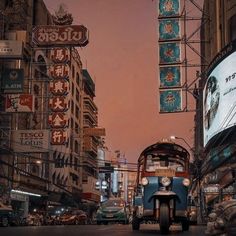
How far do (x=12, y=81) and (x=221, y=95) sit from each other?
17.7 m

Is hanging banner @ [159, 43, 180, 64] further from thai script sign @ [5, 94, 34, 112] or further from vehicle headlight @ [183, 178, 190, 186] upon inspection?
vehicle headlight @ [183, 178, 190, 186]

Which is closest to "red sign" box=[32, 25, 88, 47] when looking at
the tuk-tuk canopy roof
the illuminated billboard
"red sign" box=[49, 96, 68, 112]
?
"red sign" box=[49, 96, 68, 112]

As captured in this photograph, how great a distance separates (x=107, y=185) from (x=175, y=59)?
12253 cm

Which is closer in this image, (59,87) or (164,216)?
(164,216)

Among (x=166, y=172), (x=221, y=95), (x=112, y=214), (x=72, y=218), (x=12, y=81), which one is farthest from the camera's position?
(x=12, y=81)

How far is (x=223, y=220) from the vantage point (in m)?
8.67

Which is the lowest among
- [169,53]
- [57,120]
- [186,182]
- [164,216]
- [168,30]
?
[164,216]

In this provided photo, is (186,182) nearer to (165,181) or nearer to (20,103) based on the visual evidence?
(165,181)

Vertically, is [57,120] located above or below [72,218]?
above

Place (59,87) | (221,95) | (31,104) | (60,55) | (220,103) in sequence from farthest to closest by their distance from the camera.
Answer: (60,55) < (59,87) < (31,104) < (220,103) < (221,95)

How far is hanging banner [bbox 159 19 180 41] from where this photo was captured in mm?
42969

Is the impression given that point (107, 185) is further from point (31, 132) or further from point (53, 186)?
point (31, 132)

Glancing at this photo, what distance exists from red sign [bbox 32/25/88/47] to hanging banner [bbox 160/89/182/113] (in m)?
12.4

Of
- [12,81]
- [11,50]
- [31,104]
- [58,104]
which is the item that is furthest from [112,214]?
[58,104]
